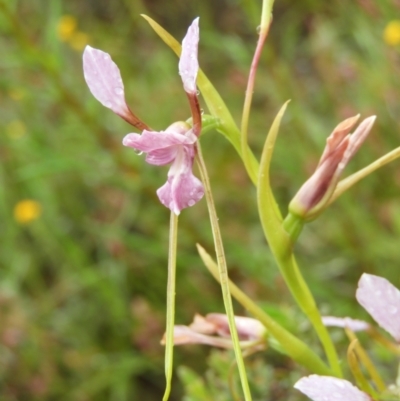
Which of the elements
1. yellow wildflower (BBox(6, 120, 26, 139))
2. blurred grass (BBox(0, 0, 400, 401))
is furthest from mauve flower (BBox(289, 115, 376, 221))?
yellow wildflower (BBox(6, 120, 26, 139))

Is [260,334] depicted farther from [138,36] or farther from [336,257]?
[138,36]

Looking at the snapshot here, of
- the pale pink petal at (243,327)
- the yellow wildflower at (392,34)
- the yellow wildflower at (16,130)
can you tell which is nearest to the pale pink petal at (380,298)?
the pale pink petal at (243,327)

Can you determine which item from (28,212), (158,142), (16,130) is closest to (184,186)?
(158,142)

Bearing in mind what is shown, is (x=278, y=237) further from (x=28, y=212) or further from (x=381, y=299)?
(x=28, y=212)

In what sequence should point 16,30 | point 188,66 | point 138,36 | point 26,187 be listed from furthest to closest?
point 138,36, point 26,187, point 16,30, point 188,66

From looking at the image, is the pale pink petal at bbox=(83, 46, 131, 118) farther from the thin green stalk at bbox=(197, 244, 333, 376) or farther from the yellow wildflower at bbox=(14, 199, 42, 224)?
the yellow wildflower at bbox=(14, 199, 42, 224)

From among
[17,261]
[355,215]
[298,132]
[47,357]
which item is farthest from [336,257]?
[17,261]
